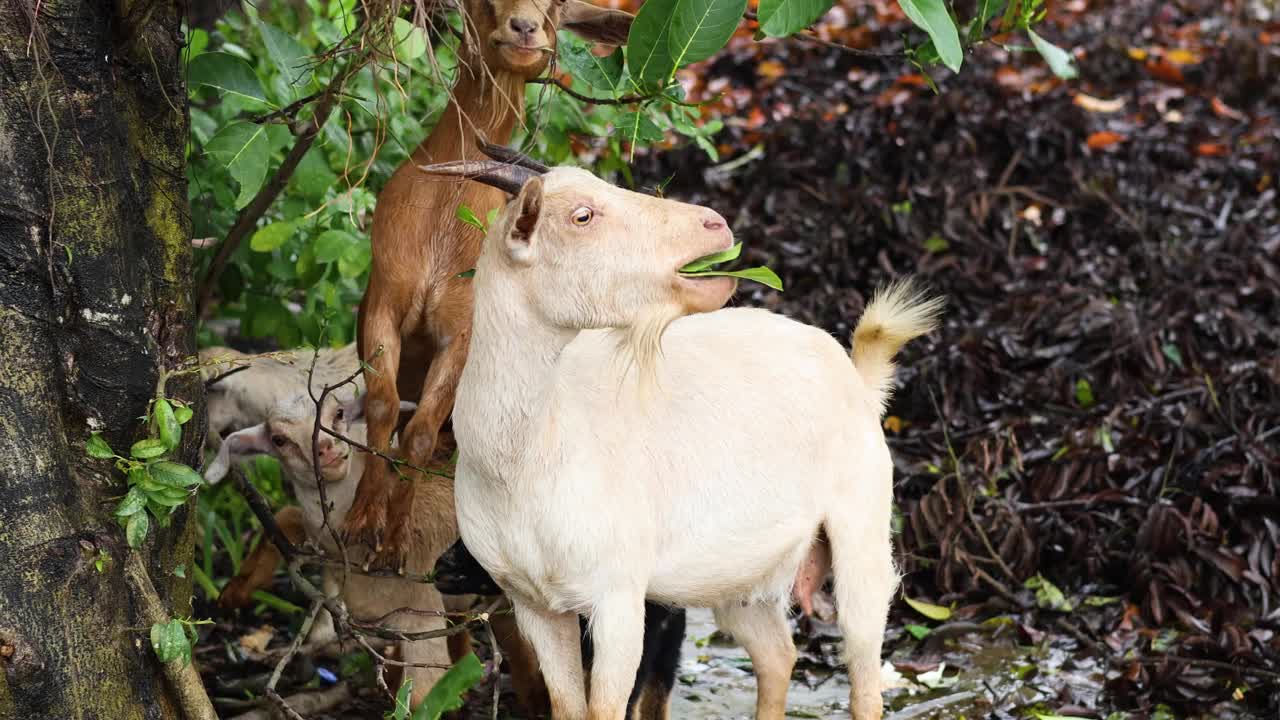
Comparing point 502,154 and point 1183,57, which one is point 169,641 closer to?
point 502,154

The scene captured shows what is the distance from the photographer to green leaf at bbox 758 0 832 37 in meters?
3.00

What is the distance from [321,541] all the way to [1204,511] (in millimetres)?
3161

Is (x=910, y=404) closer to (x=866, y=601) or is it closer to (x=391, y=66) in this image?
(x=866, y=601)

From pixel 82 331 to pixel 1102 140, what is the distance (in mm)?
6879

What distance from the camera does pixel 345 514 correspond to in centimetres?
406

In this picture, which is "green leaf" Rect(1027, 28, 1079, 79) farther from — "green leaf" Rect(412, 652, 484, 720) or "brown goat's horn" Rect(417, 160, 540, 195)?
"green leaf" Rect(412, 652, 484, 720)

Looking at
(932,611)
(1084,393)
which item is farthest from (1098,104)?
(932,611)

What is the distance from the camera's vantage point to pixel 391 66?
3473mm

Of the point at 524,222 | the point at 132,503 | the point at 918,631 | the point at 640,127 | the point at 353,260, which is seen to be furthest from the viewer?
the point at 918,631

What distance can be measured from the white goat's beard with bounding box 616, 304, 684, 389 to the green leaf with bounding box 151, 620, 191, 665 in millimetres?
1165

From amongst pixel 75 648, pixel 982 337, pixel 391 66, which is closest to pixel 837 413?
pixel 391 66

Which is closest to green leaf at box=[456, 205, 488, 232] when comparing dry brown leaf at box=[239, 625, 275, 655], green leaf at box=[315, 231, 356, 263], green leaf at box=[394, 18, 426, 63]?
green leaf at box=[394, 18, 426, 63]

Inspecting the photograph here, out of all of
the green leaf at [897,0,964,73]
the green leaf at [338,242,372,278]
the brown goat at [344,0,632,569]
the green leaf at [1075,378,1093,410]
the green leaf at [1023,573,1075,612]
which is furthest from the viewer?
the green leaf at [1075,378,1093,410]

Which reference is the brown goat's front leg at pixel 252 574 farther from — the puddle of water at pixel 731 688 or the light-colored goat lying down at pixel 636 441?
the light-colored goat lying down at pixel 636 441
